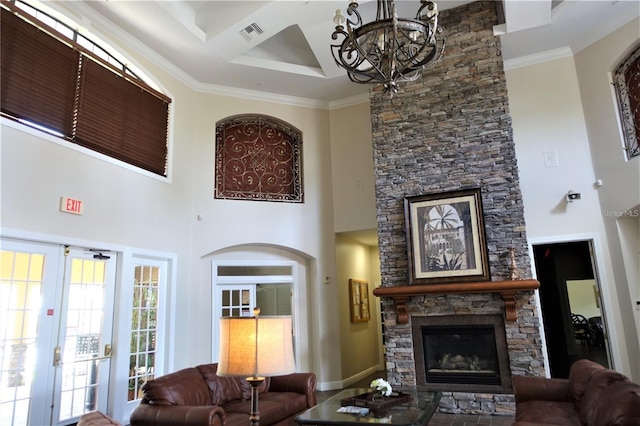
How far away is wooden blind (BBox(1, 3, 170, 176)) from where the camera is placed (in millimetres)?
4543

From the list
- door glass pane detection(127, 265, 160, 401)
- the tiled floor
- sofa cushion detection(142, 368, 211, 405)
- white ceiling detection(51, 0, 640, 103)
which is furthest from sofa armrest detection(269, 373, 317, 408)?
white ceiling detection(51, 0, 640, 103)

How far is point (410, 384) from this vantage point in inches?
243

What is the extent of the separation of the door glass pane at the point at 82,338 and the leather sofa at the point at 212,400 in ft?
4.81

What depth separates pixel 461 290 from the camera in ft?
19.3

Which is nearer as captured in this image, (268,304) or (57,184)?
(57,184)

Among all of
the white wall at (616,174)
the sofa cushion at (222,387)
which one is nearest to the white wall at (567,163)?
the white wall at (616,174)

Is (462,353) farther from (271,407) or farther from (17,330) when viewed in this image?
(17,330)

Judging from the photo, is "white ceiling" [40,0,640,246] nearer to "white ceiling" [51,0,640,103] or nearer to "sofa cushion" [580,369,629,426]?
"white ceiling" [51,0,640,103]

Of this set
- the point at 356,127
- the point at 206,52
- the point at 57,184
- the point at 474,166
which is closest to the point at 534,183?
the point at 474,166

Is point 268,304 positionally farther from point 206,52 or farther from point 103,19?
point 103,19

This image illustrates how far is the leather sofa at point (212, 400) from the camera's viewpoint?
12.3 feet

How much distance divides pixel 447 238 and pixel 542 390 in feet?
7.76

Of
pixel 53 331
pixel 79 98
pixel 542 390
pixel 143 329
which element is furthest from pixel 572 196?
pixel 53 331

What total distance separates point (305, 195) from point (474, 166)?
304 centimetres
